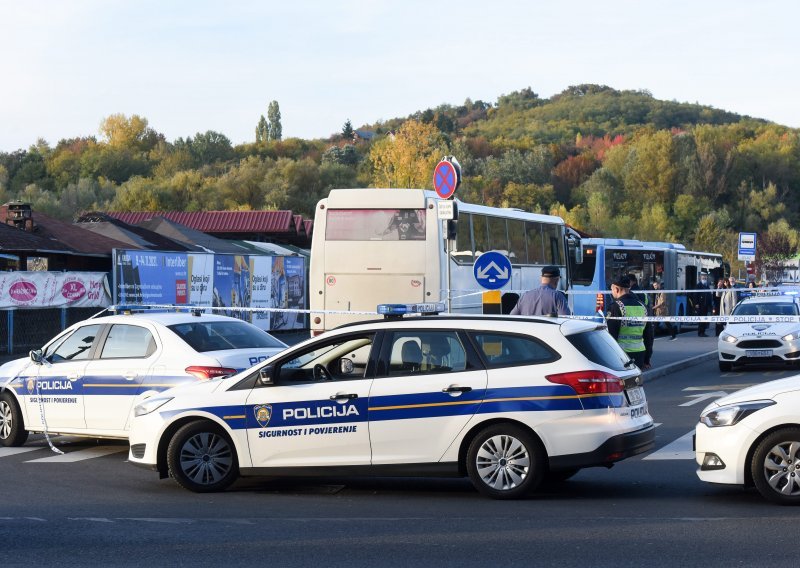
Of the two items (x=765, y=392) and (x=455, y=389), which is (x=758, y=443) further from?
(x=455, y=389)

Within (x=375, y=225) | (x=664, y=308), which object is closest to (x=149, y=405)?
(x=375, y=225)

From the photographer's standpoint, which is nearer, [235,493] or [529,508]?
[529,508]

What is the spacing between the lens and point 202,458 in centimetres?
1078

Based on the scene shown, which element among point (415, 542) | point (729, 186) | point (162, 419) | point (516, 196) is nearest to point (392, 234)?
point (162, 419)

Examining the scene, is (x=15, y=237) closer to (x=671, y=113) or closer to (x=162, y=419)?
(x=162, y=419)

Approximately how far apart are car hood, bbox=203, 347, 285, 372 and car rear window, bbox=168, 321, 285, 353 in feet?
0.49

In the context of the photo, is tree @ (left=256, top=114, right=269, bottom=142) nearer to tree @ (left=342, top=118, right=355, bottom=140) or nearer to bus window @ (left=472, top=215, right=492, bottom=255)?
tree @ (left=342, top=118, right=355, bottom=140)

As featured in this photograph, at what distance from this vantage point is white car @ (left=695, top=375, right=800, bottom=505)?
9.28 m

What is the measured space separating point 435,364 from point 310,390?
1.09m

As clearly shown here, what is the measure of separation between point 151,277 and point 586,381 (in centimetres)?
2232

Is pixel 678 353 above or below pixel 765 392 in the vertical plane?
below

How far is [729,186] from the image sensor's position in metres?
120

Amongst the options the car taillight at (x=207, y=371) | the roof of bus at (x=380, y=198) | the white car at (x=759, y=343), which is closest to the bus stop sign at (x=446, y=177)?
the roof of bus at (x=380, y=198)

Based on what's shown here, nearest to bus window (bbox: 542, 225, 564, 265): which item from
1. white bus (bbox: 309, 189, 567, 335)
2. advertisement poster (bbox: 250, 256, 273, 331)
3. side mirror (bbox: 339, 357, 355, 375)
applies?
white bus (bbox: 309, 189, 567, 335)
